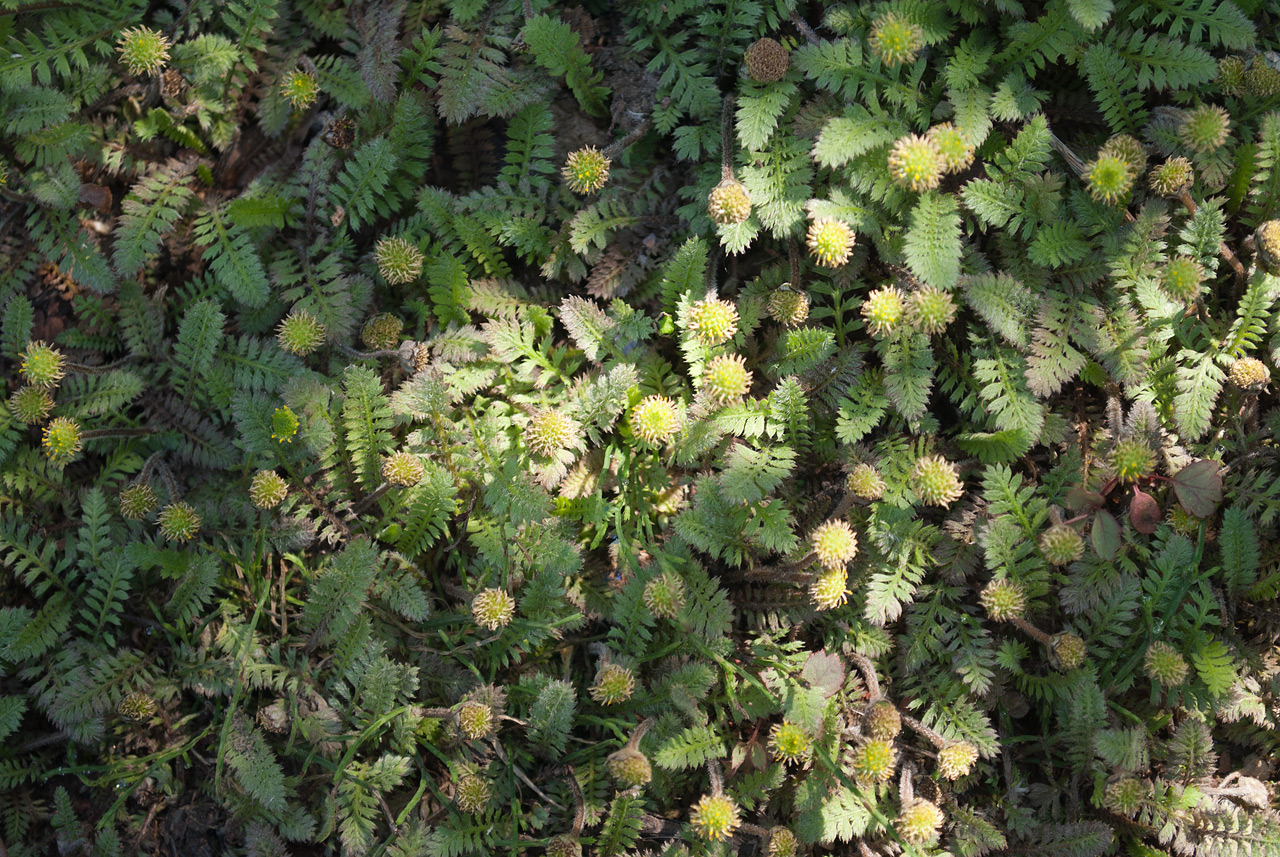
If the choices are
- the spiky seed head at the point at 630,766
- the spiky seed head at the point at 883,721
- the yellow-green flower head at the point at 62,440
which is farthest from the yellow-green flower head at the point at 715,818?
the yellow-green flower head at the point at 62,440

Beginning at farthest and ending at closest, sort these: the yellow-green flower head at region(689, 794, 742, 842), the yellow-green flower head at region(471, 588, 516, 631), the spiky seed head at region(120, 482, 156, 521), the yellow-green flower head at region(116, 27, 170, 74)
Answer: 1. the yellow-green flower head at region(116, 27, 170, 74)
2. the spiky seed head at region(120, 482, 156, 521)
3. the yellow-green flower head at region(471, 588, 516, 631)
4. the yellow-green flower head at region(689, 794, 742, 842)

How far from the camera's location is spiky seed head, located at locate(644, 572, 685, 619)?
117 inches

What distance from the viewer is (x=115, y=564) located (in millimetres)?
3301

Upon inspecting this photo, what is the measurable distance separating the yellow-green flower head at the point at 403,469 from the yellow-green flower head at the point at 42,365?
4.70 feet

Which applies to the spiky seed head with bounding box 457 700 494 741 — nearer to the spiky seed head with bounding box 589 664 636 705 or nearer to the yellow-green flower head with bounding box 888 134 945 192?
the spiky seed head with bounding box 589 664 636 705

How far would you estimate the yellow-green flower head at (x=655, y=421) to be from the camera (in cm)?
304

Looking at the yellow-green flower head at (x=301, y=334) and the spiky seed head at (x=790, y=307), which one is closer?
the spiky seed head at (x=790, y=307)

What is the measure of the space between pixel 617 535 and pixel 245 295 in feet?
6.01

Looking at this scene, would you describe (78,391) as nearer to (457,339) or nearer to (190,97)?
(190,97)

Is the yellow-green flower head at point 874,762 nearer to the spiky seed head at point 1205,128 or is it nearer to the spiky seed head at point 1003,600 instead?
the spiky seed head at point 1003,600

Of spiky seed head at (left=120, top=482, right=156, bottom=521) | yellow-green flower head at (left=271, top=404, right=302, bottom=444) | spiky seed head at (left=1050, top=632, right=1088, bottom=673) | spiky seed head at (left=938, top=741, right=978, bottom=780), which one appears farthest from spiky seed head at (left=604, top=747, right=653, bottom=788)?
spiky seed head at (left=120, top=482, right=156, bottom=521)

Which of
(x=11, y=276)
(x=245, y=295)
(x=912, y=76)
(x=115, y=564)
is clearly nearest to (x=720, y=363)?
(x=912, y=76)

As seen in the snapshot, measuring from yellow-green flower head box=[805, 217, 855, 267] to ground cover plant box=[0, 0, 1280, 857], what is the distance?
0.5 inches

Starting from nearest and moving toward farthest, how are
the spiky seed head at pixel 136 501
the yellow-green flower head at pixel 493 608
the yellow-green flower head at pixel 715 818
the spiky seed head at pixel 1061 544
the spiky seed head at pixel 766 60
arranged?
the yellow-green flower head at pixel 715 818, the spiky seed head at pixel 1061 544, the yellow-green flower head at pixel 493 608, the spiky seed head at pixel 766 60, the spiky seed head at pixel 136 501
